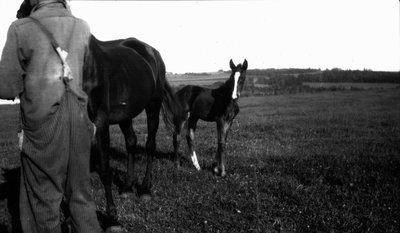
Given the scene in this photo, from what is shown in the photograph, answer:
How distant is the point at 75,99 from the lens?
10.2 ft

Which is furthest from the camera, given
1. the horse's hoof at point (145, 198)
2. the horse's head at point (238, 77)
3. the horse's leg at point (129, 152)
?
the horse's head at point (238, 77)

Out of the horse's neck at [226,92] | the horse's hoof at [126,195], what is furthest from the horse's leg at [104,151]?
the horse's neck at [226,92]

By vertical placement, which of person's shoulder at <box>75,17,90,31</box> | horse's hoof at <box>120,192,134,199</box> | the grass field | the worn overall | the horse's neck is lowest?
horse's hoof at <box>120,192,134,199</box>

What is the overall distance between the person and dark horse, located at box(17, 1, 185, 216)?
383 mm

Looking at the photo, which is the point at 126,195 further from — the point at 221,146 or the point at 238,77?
the point at 238,77

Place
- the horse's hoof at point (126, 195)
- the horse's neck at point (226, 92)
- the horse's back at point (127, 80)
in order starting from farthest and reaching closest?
the horse's neck at point (226, 92) < the horse's hoof at point (126, 195) < the horse's back at point (127, 80)

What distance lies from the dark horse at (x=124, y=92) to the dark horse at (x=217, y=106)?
656mm

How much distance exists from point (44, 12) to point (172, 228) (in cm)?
333

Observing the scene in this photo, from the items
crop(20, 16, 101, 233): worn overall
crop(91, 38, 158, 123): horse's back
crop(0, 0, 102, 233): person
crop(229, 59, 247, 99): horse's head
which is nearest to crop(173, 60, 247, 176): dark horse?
crop(229, 59, 247, 99): horse's head

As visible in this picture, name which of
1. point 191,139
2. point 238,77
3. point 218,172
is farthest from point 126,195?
point 238,77

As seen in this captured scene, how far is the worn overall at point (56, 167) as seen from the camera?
299 centimetres

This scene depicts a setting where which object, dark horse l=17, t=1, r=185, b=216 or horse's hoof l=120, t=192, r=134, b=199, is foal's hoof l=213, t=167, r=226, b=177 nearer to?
dark horse l=17, t=1, r=185, b=216

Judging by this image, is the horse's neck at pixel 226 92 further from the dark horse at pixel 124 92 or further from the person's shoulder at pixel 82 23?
the person's shoulder at pixel 82 23

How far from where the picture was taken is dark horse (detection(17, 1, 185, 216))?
4.45 meters
